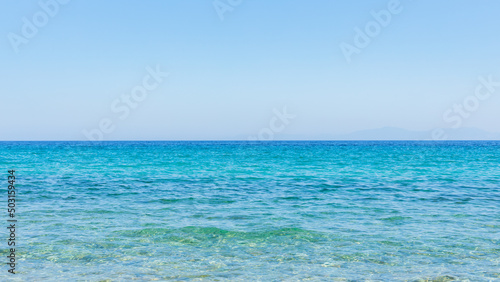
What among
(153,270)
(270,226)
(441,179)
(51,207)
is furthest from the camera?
(441,179)

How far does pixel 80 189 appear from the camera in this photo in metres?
20.7

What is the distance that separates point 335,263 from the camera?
876 centimetres

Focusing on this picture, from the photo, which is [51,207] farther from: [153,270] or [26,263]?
[153,270]

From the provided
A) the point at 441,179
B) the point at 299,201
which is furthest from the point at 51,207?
the point at 441,179

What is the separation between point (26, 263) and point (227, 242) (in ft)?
14.3

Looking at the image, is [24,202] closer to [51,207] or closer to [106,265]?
[51,207]

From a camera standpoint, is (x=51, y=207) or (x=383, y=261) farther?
(x=51, y=207)

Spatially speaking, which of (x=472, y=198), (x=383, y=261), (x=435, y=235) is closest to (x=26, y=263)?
(x=383, y=261)

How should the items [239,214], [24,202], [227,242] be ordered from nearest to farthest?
[227,242]
[239,214]
[24,202]

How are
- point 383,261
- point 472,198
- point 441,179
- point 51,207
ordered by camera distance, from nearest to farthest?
1. point 383,261
2. point 51,207
3. point 472,198
4. point 441,179

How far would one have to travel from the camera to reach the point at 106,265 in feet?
28.0

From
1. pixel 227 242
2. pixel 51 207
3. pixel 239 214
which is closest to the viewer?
pixel 227 242

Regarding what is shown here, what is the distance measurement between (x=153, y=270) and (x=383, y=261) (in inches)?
185

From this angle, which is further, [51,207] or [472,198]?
[472,198]
